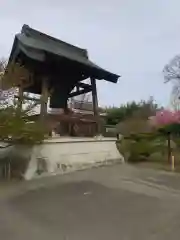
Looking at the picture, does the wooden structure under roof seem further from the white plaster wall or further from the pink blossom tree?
the pink blossom tree

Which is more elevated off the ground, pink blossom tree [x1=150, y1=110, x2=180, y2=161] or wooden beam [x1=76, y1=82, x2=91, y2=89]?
wooden beam [x1=76, y1=82, x2=91, y2=89]

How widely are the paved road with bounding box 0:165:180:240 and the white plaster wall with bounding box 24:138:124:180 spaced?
0.73 metres

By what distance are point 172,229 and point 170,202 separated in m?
1.72

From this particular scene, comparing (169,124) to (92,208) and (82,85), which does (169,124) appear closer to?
(82,85)

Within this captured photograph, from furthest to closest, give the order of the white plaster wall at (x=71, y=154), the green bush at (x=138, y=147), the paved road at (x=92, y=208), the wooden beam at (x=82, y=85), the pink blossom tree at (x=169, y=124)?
1. the pink blossom tree at (x=169, y=124)
2. the green bush at (x=138, y=147)
3. the wooden beam at (x=82, y=85)
4. the white plaster wall at (x=71, y=154)
5. the paved road at (x=92, y=208)

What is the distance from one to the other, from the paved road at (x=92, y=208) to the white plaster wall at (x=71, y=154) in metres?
0.73

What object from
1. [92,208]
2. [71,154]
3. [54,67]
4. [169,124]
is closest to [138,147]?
[169,124]

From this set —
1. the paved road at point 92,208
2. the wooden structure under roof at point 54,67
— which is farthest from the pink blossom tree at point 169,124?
the paved road at point 92,208

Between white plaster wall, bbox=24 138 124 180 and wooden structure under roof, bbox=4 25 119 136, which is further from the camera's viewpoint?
wooden structure under roof, bbox=4 25 119 136

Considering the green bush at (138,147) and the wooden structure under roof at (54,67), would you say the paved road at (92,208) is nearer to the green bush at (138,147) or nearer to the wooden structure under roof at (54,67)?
the wooden structure under roof at (54,67)

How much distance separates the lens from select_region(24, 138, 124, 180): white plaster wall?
9508mm

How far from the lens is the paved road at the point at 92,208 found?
15.3 feet

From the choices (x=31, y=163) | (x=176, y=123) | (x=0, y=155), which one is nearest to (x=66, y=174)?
(x=31, y=163)

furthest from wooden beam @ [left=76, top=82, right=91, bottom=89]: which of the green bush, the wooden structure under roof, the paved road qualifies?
the paved road
